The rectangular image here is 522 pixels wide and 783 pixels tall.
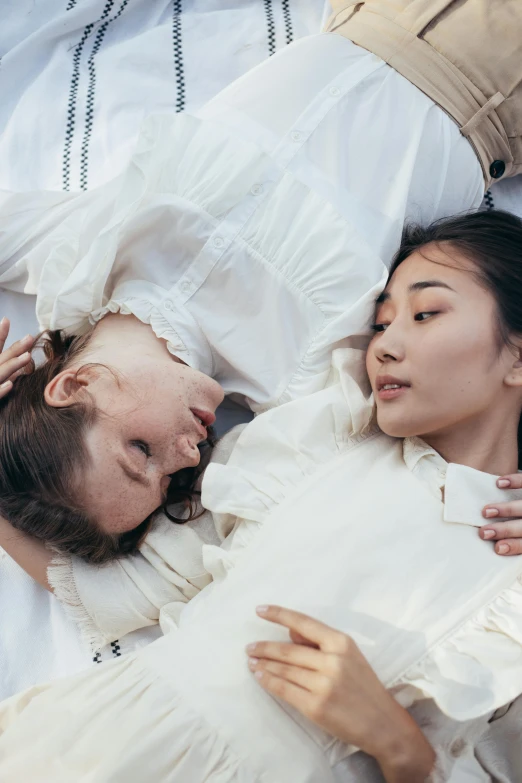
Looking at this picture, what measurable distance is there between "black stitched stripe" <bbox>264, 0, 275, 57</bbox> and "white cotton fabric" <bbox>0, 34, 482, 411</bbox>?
0.46 m

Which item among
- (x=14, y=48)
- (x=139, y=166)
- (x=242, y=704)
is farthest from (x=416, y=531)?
(x=14, y=48)

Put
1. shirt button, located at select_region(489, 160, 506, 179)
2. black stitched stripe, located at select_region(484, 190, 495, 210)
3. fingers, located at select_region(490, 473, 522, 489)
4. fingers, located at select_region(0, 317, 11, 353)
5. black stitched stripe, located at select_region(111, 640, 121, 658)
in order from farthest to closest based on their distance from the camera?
black stitched stripe, located at select_region(484, 190, 495, 210) < shirt button, located at select_region(489, 160, 506, 179) < fingers, located at select_region(0, 317, 11, 353) < black stitched stripe, located at select_region(111, 640, 121, 658) < fingers, located at select_region(490, 473, 522, 489)

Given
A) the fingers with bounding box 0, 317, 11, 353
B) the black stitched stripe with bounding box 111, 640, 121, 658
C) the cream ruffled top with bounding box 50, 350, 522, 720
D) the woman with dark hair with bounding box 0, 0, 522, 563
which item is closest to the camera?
the cream ruffled top with bounding box 50, 350, 522, 720

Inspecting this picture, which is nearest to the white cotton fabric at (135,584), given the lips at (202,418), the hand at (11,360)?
the lips at (202,418)

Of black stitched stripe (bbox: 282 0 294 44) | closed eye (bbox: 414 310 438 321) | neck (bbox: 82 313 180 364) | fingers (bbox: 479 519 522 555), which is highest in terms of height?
black stitched stripe (bbox: 282 0 294 44)

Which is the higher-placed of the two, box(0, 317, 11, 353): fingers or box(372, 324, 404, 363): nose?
box(0, 317, 11, 353): fingers

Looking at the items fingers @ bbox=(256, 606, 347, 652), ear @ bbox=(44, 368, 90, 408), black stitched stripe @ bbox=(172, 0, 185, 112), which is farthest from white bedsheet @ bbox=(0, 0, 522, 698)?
fingers @ bbox=(256, 606, 347, 652)

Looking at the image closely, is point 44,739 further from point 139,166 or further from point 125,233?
point 139,166

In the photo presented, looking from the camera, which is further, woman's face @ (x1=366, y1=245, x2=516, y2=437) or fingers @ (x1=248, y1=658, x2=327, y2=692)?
woman's face @ (x1=366, y1=245, x2=516, y2=437)

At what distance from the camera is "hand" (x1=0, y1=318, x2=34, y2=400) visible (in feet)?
5.60

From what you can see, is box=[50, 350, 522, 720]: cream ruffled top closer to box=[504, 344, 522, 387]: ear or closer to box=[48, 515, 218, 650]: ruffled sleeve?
box=[48, 515, 218, 650]: ruffled sleeve

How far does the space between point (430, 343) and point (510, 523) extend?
0.39 m

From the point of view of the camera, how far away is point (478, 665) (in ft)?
4.43

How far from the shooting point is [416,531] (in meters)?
1.46
